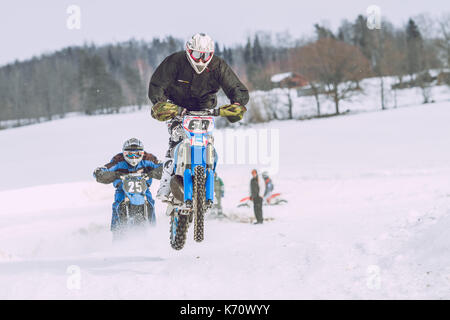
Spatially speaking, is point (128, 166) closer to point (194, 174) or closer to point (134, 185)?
point (134, 185)

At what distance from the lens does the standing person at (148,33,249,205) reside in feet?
14.6

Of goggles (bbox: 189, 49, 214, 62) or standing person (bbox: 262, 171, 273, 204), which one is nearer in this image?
goggles (bbox: 189, 49, 214, 62)

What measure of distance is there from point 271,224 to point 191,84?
10.4 m

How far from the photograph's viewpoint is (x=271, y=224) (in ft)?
47.1

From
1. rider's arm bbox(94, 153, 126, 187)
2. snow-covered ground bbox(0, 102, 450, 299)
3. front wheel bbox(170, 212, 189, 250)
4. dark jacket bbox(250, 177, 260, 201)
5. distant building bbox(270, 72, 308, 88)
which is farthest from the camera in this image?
distant building bbox(270, 72, 308, 88)

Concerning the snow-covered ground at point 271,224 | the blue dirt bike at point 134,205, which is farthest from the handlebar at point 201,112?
the blue dirt bike at point 134,205

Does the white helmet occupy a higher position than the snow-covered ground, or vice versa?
the white helmet

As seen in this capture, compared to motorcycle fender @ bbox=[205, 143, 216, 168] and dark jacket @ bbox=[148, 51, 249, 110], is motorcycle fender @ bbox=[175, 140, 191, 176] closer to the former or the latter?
motorcycle fender @ bbox=[205, 143, 216, 168]

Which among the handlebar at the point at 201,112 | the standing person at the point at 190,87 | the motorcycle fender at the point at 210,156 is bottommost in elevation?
the motorcycle fender at the point at 210,156

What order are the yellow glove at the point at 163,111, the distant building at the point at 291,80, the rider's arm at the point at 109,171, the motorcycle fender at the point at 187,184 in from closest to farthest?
1. the yellow glove at the point at 163,111
2. the motorcycle fender at the point at 187,184
3. the rider's arm at the point at 109,171
4. the distant building at the point at 291,80

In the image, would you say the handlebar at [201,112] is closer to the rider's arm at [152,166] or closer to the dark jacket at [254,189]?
the rider's arm at [152,166]

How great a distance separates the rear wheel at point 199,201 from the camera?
435 cm
